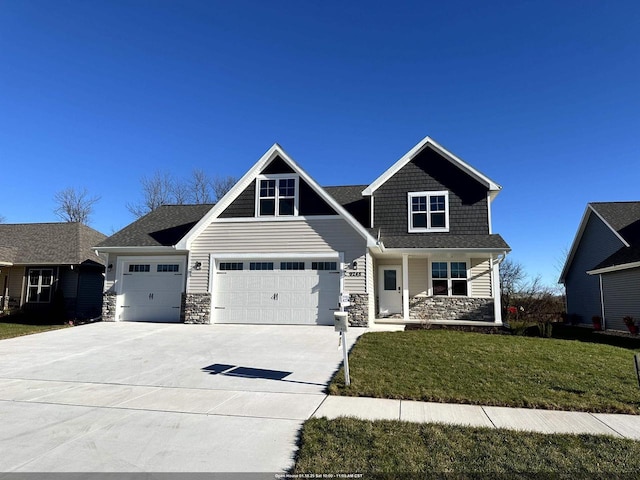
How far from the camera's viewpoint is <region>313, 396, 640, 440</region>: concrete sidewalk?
5176 millimetres

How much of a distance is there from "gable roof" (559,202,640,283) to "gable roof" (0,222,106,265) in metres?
23.2

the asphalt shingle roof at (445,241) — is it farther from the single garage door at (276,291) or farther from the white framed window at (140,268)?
the white framed window at (140,268)

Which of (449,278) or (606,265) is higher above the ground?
(606,265)

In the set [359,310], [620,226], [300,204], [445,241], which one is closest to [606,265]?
[620,226]

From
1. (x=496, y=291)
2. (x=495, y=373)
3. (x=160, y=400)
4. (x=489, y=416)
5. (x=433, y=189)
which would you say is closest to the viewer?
(x=489, y=416)

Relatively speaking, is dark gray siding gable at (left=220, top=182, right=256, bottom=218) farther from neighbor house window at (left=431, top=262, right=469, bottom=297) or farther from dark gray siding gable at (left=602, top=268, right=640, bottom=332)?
dark gray siding gable at (left=602, top=268, right=640, bottom=332)

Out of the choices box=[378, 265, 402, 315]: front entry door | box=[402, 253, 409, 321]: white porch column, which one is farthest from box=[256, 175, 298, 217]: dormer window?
box=[378, 265, 402, 315]: front entry door

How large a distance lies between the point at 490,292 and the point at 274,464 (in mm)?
13817

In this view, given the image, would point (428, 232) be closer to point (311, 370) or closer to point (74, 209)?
point (311, 370)

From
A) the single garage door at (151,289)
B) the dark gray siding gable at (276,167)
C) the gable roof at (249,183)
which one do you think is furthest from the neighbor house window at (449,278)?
the single garage door at (151,289)

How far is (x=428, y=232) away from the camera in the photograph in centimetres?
1623

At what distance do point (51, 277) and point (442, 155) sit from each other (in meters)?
19.4

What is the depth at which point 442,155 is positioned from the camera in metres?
16.7

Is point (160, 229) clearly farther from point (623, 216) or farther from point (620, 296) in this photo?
point (623, 216)
